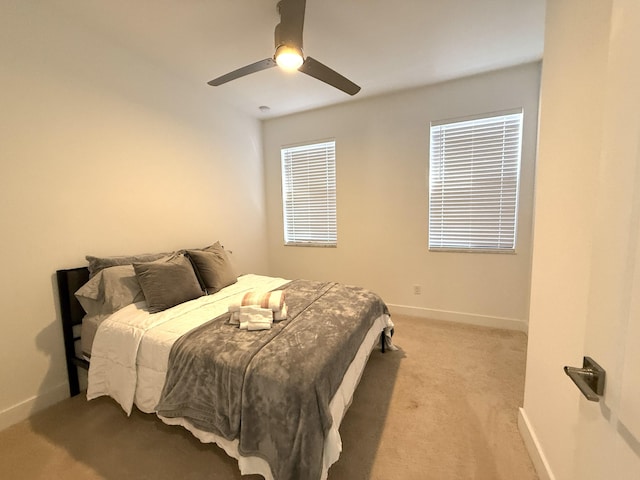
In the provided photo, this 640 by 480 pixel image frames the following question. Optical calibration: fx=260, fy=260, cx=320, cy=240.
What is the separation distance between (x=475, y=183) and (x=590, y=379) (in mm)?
2849

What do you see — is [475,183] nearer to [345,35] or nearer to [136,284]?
[345,35]

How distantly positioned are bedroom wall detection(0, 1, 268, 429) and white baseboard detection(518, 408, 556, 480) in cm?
318

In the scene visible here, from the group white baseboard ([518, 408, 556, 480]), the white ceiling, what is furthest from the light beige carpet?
the white ceiling

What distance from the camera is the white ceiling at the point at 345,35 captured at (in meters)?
1.90

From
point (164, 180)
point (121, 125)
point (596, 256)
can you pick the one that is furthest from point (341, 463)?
point (121, 125)

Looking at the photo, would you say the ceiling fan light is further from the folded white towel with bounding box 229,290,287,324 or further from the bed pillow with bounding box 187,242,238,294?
the bed pillow with bounding box 187,242,238,294

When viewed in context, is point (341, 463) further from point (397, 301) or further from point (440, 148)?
point (440, 148)

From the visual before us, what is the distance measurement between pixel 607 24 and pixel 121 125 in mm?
3138

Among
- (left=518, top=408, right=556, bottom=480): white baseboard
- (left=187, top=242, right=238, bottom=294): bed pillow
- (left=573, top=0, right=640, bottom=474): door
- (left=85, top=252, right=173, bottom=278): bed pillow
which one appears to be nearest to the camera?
(left=573, top=0, right=640, bottom=474): door

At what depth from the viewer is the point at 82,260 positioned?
2094 millimetres

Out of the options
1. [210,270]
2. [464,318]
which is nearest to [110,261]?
[210,270]

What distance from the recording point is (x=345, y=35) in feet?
7.18

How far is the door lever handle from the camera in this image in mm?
583

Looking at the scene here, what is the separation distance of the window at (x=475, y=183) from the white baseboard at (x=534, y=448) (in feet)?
6.06
